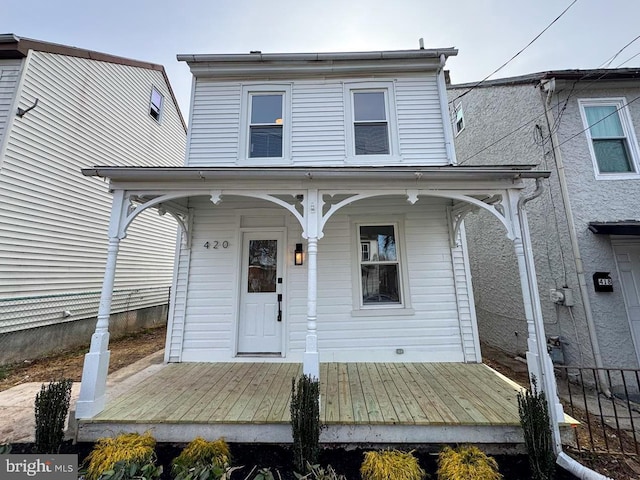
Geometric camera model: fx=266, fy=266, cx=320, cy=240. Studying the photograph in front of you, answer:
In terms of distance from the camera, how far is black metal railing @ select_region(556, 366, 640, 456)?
2873mm

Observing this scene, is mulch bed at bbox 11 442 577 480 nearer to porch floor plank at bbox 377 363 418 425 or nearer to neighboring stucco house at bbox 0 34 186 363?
porch floor plank at bbox 377 363 418 425

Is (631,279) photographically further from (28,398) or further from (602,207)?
(28,398)

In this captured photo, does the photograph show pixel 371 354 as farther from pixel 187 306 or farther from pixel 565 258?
pixel 565 258

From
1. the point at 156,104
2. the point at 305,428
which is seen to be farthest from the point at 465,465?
the point at 156,104

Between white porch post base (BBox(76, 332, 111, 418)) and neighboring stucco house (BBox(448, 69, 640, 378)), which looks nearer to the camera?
white porch post base (BBox(76, 332, 111, 418))

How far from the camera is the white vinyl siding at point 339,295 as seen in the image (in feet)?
15.4

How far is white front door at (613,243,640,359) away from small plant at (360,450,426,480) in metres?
4.97

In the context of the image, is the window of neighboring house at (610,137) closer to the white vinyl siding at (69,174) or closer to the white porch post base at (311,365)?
the white porch post base at (311,365)

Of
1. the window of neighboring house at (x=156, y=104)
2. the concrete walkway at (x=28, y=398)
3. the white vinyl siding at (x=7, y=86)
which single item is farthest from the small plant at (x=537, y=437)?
the window of neighboring house at (x=156, y=104)

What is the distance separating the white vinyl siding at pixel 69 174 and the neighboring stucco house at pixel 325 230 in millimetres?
2886

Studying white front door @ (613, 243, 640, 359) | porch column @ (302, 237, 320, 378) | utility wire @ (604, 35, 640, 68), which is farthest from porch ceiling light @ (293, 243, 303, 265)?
utility wire @ (604, 35, 640, 68)

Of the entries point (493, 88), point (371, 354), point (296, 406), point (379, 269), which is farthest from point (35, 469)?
point (493, 88)

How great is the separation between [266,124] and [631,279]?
7.29m

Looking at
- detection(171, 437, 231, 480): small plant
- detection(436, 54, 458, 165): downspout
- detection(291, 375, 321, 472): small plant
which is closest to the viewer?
detection(171, 437, 231, 480): small plant
